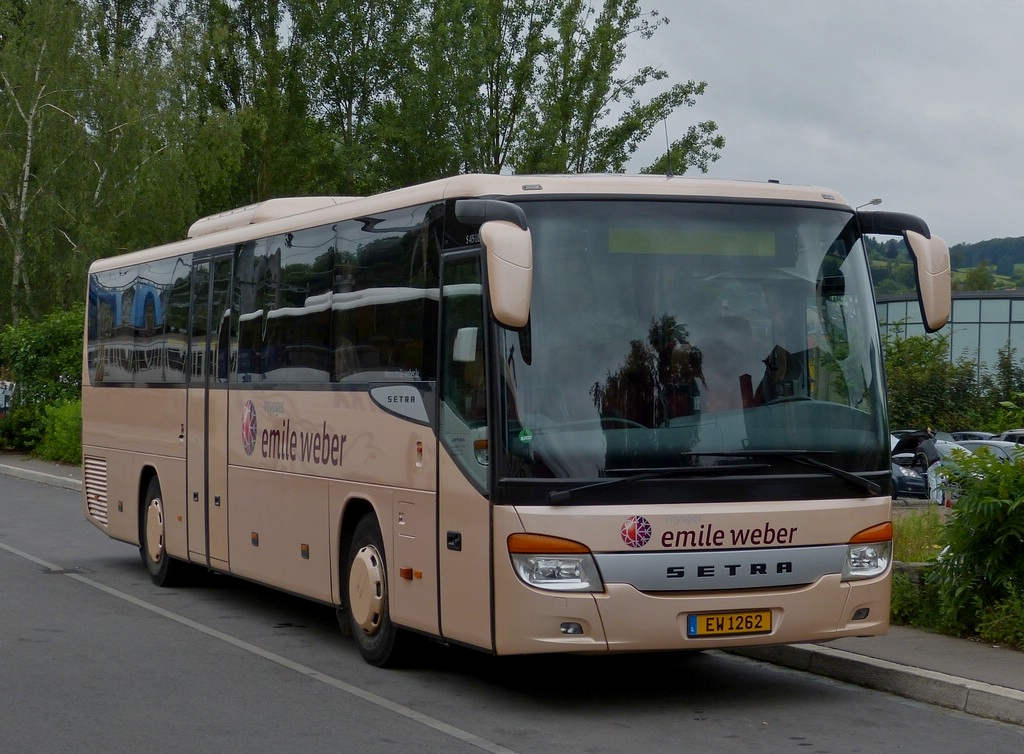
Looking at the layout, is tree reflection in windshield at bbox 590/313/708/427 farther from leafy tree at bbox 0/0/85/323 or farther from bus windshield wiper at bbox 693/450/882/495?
leafy tree at bbox 0/0/85/323

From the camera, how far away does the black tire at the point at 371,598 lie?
9.62 metres

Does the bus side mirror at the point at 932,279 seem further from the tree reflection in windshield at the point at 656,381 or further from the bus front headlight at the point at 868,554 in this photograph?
the tree reflection in windshield at the point at 656,381

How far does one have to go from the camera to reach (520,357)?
8125 millimetres

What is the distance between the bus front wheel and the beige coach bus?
0.9 inches

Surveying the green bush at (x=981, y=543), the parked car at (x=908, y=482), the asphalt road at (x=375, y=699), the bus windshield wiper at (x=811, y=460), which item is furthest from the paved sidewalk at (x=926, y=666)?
the parked car at (x=908, y=482)

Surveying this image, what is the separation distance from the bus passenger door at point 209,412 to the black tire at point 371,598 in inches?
111

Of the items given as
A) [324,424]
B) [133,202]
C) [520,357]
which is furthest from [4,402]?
[520,357]

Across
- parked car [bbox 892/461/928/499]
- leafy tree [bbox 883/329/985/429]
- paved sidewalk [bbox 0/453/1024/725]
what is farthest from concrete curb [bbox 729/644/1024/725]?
leafy tree [bbox 883/329/985/429]

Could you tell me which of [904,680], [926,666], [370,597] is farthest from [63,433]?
[904,680]

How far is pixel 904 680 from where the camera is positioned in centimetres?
891

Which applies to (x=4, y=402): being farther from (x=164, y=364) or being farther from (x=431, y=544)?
(x=431, y=544)

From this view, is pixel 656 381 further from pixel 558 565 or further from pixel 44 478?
pixel 44 478

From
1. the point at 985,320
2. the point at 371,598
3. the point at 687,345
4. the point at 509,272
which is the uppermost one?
the point at 985,320

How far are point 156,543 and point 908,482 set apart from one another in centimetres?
1612
